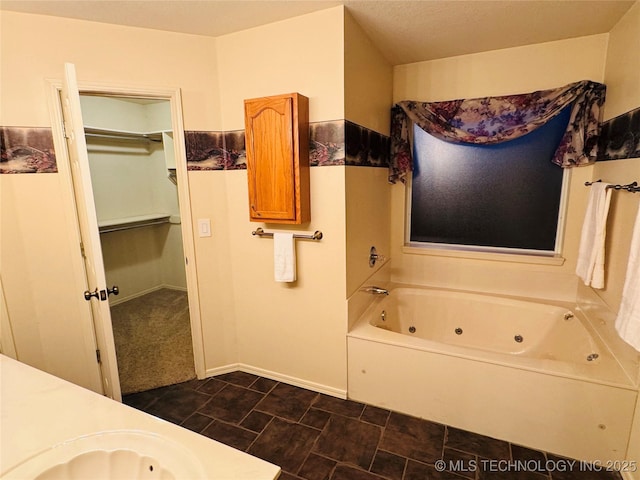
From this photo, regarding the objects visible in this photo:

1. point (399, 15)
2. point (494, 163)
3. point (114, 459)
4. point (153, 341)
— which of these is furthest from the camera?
point (153, 341)

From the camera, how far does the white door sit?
1696 millimetres

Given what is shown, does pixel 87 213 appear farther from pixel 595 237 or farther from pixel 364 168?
pixel 595 237

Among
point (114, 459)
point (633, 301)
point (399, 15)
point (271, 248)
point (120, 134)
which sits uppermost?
point (399, 15)

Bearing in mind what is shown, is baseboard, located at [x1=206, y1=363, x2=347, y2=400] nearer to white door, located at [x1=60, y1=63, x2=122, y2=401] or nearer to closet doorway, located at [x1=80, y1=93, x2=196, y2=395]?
closet doorway, located at [x1=80, y1=93, x2=196, y2=395]

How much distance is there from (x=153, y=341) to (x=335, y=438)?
212cm

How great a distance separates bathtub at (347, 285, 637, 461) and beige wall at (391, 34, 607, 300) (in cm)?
18

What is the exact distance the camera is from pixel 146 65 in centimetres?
221

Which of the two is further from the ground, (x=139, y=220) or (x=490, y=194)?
(x=490, y=194)

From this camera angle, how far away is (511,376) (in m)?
1.96

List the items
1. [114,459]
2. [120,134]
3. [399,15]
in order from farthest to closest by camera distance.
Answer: [120,134], [399,15], [114,459]

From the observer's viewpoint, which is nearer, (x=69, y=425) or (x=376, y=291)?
(x=69, y=425)

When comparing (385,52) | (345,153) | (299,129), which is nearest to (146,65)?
(299,129)

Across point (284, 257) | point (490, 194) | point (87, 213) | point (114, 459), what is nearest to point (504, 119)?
point (490, 194)

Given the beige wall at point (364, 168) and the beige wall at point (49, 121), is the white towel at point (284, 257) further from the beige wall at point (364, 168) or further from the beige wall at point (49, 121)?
the beige wall at point (49, 121)
